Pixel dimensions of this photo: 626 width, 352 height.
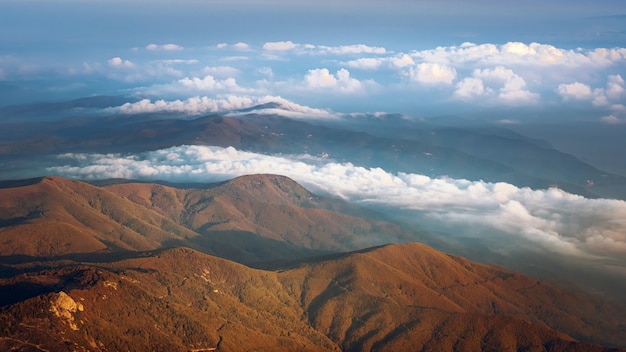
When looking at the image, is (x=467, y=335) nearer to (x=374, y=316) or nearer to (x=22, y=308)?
(x=374, y=316)

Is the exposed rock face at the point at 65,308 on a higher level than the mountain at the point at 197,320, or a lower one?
higher

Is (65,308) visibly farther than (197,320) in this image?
No

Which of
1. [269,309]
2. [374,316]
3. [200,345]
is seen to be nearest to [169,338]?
[200,345]

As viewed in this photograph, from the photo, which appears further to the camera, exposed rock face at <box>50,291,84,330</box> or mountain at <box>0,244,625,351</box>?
exposed rock face at <box>50,291,84,330</box>

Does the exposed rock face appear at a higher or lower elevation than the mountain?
higher

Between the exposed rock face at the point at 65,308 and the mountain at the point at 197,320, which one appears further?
the exposed rock face at the point at 65,308

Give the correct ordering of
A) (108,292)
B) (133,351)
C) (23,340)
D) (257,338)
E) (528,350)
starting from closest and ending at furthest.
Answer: (23,340), (133,351), (108,292), (257,338), (528,350)

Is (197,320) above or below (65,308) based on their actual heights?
below

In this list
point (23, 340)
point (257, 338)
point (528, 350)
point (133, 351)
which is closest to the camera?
point (23, 340)
